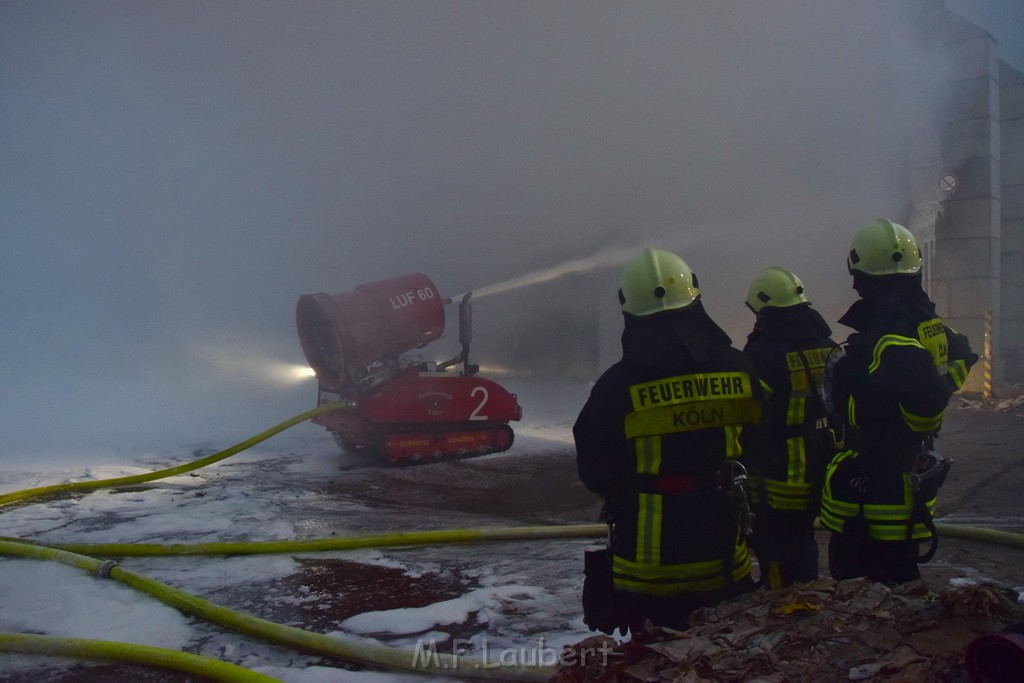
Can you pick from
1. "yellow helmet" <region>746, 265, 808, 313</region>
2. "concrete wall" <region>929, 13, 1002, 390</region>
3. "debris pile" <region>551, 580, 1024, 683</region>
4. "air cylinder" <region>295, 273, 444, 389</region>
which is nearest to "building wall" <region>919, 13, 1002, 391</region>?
"concrete wall" <region>929, 13, 1002, 390</region>

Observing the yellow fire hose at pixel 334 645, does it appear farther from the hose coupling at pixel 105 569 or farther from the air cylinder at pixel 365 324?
the air cylinder at pixel 365 324

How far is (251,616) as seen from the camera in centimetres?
277

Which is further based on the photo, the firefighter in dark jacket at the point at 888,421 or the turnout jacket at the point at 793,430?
the turnout jacket at the point at 793,430

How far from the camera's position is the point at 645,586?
201 centimetres

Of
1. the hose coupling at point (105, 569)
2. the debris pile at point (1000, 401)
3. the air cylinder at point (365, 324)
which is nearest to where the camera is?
the hose coupling at point (105, 569)

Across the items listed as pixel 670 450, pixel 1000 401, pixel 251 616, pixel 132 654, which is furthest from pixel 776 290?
pixel 1000 401

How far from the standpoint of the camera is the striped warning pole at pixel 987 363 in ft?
34.8

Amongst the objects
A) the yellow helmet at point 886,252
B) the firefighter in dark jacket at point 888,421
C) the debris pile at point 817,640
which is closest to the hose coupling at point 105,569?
the debris pile at point 817,640

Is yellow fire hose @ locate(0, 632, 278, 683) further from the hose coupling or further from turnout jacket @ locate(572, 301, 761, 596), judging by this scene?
turnout jacket @ locate(572, 301, 761, 596)

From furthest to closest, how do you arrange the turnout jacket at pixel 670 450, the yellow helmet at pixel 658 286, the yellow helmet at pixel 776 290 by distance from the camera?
1. the yellow helmet at pixel 776 290
2. the yellow helmet at pixel 658 286
3. the turnout jacket at pixel 670 450

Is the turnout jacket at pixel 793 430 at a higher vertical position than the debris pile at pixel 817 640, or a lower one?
higher

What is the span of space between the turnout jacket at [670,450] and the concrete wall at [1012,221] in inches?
482

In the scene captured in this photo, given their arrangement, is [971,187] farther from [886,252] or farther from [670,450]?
[670,450]

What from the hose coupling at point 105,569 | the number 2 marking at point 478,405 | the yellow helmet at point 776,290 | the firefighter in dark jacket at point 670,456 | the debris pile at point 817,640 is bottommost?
the hose coupling at point 105,569
